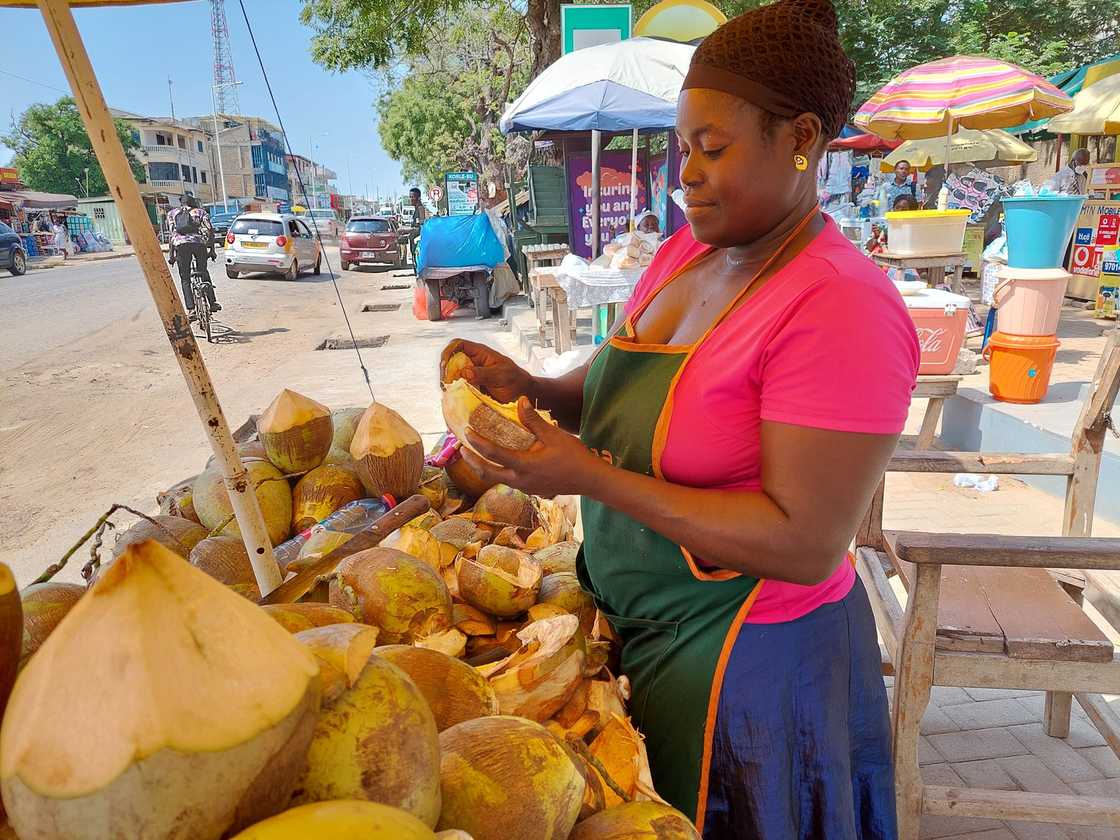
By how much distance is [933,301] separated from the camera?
4660 millimetres

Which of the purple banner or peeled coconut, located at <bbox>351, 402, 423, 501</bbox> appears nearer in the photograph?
peeled coconut, located at <bbox>351, 402, 423, 501</bbox>

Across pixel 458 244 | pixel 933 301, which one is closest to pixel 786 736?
pixel 933 301

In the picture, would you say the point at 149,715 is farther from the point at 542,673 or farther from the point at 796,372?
the point at 796,372

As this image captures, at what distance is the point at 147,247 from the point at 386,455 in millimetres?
1071

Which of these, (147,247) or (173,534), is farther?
(173,534)

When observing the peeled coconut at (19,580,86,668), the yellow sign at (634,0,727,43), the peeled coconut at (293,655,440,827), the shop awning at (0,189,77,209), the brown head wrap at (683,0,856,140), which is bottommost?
the peeled coconut at (19,580,86,668)

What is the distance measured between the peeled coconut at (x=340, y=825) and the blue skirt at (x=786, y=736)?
2.69ft

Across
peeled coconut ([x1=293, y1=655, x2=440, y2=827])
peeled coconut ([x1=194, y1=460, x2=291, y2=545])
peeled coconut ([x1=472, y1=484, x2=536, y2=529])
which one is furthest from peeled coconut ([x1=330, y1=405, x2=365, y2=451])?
peeled coconut ([x1=293, y1=655, x2=440, y2=827])

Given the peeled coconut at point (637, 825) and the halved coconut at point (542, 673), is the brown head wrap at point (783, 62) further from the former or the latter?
the peeled coconut at point (637, 825)

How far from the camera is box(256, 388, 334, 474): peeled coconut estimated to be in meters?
2.53

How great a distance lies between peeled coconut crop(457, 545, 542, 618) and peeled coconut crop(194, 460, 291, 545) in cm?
96

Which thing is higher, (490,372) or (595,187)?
(595,187)

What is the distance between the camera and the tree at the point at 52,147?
43234 mm

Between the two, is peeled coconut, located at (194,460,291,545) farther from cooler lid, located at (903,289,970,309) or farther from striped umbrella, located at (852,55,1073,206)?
striped umbrella, located at (852,55,1073,206)
